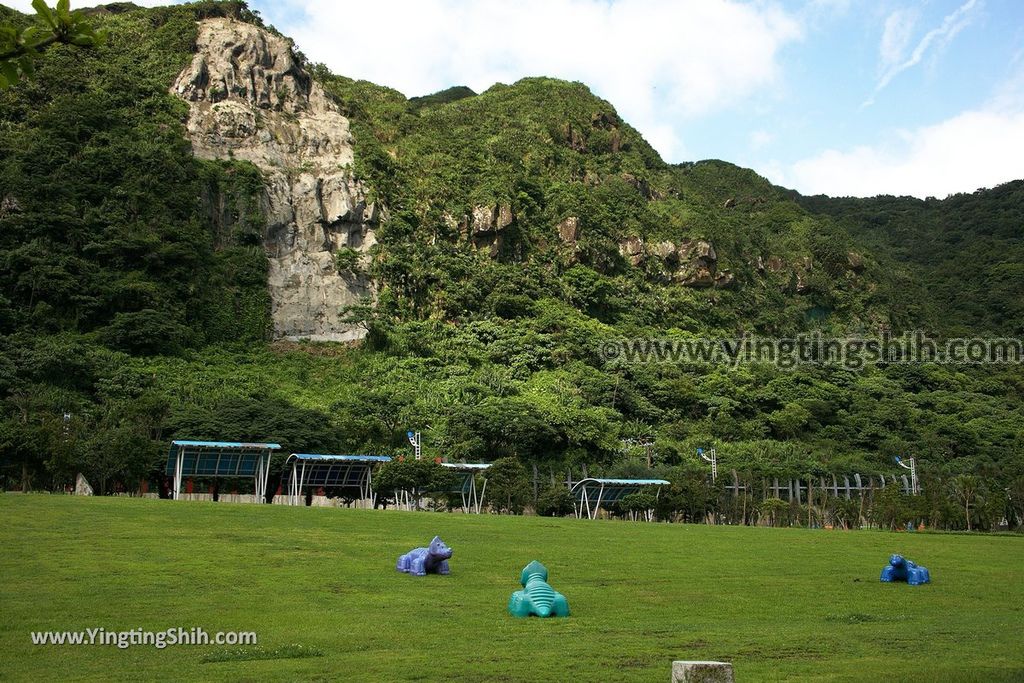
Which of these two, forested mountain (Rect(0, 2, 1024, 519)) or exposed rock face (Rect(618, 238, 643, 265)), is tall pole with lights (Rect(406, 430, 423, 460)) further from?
exposed rock face (Rect(618, 238, 643, 265))

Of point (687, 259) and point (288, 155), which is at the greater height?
point (288, 155)

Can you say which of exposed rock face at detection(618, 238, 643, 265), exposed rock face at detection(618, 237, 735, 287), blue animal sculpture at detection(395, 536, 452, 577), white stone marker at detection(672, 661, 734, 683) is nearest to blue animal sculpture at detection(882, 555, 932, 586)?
blue animal sculpture at detection(395, 536, 452, 577)

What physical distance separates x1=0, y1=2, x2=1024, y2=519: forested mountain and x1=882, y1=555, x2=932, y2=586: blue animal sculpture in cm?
2614

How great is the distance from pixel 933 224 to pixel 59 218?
132m

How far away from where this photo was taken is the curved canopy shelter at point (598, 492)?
4881 cm

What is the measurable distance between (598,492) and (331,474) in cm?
1322

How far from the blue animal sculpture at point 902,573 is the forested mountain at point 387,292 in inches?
1029

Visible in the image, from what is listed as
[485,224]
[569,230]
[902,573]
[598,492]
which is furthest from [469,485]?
[569,230]

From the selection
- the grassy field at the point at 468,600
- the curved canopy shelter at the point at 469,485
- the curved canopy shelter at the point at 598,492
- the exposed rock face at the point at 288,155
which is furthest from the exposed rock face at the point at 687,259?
the grassy field at the point at 468,600

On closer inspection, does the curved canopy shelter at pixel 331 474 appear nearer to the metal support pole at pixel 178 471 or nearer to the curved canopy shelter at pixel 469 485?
the curved canopy shelter at pixel 469 485

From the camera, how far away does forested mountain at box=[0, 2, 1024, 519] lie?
6347cm

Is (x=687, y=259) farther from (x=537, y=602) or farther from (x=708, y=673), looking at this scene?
(x=708, y=673)

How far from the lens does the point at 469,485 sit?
50094 mm

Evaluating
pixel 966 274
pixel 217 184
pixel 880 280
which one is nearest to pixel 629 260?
pixel 880 280
